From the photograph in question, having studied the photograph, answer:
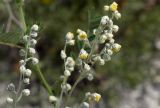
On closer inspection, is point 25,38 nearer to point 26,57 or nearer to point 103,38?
point 26,57

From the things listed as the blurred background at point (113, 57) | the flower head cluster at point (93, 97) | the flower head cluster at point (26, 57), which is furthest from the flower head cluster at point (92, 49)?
the blurred background at point (113, 57)

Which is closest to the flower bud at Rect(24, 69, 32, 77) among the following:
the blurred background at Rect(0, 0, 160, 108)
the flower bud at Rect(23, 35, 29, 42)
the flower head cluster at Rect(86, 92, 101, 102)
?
the flower bud at Rect(23, 35, 29, 42)

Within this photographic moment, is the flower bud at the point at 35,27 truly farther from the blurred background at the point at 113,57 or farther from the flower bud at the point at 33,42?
the blurred background at the point at 113,57

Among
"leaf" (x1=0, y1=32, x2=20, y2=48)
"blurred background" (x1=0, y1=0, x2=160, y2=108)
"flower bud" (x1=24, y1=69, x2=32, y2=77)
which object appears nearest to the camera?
"flower bud" (x1=24, y1=69, x2=32, y2=77)

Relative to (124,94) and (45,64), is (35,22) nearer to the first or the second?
(45,64)

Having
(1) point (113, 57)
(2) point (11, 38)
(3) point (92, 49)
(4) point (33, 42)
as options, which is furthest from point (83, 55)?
(1) point (113, 57)

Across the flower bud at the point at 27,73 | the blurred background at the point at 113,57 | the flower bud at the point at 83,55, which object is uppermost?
the blurred background at the point at 113,57

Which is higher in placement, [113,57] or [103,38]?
[113,57]

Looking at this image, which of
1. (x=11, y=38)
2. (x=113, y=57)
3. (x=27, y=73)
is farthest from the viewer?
(x=113, y=57)

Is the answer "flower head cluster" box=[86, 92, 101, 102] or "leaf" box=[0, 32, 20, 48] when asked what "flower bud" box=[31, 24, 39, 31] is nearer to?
"leaf" box=[0, 32, 20, 48]
